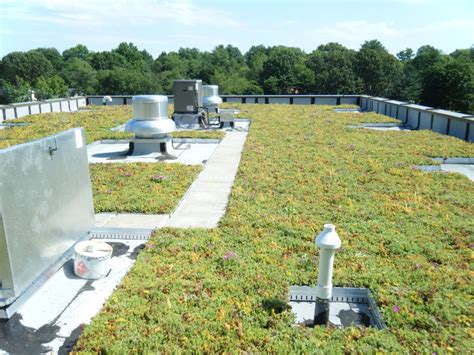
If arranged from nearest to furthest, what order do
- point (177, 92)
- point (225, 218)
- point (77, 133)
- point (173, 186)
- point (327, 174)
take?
1. point (77, 133)
2. point (225, 218)
3. point (173, 186)
4. point (327, 174)
5. point (177, 92)

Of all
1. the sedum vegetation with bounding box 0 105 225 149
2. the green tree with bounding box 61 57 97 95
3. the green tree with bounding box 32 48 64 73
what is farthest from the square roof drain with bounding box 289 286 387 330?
the green tree with bounding box 32 48 64 73

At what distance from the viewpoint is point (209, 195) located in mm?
7977

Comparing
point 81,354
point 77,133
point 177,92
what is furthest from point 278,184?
point 177,92

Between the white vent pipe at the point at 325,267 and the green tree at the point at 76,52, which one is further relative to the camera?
the green tree at the point at 76,52

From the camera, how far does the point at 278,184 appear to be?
8594mm

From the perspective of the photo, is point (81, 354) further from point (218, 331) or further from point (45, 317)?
point (218, 331)

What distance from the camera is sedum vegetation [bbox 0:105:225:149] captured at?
1401 centimetres

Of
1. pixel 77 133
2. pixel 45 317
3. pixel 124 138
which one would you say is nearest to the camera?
pixel 45 317

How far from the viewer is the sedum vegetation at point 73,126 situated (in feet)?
46.0

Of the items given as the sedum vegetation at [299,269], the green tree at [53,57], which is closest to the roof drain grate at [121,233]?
the sedum vegetation at [299,269]

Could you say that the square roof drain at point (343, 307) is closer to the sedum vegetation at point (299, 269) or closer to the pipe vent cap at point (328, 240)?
the sedum vegetation at point (299, 269)

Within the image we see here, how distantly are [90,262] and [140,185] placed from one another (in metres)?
3.82

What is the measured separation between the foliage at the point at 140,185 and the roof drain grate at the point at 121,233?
86cm

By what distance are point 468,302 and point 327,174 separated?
5388 mm
